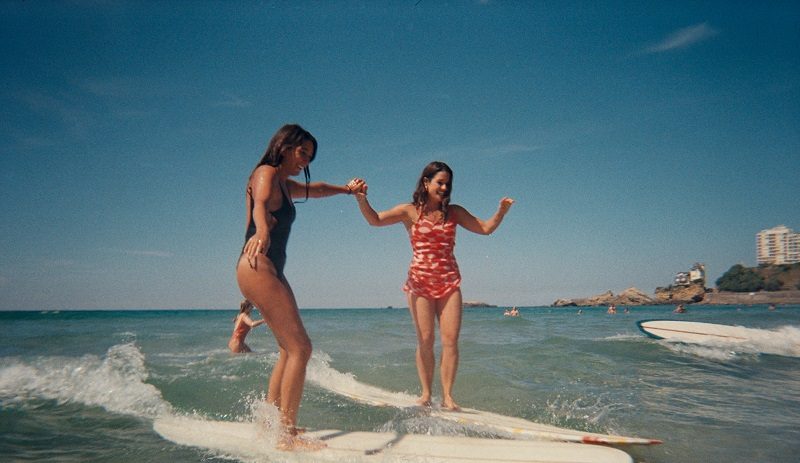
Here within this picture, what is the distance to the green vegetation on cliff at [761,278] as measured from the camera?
8331 cm

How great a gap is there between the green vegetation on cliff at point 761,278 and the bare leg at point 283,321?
106145 millimetres

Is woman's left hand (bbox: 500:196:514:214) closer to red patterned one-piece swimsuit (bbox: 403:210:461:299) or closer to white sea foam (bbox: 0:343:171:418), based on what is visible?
red patterned one-piece swimsuit (bbox: 403:210:461:299)

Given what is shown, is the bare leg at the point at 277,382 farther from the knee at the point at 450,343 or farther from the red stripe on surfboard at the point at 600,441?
the red stripe on surfboard at the point at 600,441

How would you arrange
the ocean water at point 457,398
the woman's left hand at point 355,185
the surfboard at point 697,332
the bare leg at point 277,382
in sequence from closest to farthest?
the bare leg at point 277,382 → the ocean water at point 457,398 → the woman's left hand at point 355,185 → the surfboard at point 697,332

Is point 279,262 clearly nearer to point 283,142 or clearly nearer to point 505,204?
point 283,142

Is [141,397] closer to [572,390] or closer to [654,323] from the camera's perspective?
[572,390]

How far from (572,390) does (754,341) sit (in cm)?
837

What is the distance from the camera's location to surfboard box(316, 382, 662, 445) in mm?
3420

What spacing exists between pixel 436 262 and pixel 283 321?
185 centimetres

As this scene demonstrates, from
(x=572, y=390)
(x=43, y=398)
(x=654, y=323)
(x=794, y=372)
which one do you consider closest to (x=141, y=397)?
(x=43, y=398)

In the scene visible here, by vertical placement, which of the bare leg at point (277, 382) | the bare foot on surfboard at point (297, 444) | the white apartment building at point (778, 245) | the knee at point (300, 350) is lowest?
the bare foot on surfboard at point (297, 444)

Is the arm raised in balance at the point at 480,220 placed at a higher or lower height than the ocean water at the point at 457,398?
higher

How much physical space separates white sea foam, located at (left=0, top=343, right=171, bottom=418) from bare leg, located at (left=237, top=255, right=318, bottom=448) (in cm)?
237

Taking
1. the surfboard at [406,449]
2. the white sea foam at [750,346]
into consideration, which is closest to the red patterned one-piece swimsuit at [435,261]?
the surfboard at [406,449]
